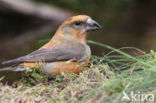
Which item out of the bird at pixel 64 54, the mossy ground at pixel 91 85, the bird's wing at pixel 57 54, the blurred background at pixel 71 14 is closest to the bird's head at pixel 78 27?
the bird at pixel 64 54

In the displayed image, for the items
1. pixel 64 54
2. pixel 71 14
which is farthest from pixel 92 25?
pixel 71 14

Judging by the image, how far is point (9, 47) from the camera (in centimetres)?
1123

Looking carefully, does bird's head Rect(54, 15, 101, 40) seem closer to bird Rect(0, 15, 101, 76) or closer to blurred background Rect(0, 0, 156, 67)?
bird Rect(0, 15, 101, 76)

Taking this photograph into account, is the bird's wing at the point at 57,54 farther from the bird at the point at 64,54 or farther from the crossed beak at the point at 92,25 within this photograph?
the crossed beak at the point at 92,25

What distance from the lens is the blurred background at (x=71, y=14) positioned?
1122cm

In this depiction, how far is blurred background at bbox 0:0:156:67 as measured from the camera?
11219 mm

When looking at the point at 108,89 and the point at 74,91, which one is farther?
the point at 74,91

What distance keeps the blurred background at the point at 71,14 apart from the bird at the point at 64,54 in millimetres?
3847

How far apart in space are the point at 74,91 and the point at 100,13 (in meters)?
12.0

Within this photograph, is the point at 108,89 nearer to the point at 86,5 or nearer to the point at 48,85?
the point at 48,85

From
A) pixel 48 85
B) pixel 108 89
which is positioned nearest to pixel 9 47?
pixel 48 85

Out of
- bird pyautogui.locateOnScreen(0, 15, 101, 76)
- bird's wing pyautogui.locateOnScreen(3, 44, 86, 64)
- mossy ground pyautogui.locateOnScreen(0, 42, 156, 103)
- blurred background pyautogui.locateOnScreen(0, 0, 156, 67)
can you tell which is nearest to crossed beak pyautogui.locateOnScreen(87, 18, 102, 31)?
bird pyautogui.locateOnScreen(0, 15, 101, 76)

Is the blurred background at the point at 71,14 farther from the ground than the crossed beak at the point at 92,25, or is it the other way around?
the blurred background at the point at 71,14

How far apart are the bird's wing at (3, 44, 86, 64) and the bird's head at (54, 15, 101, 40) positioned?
356mm
